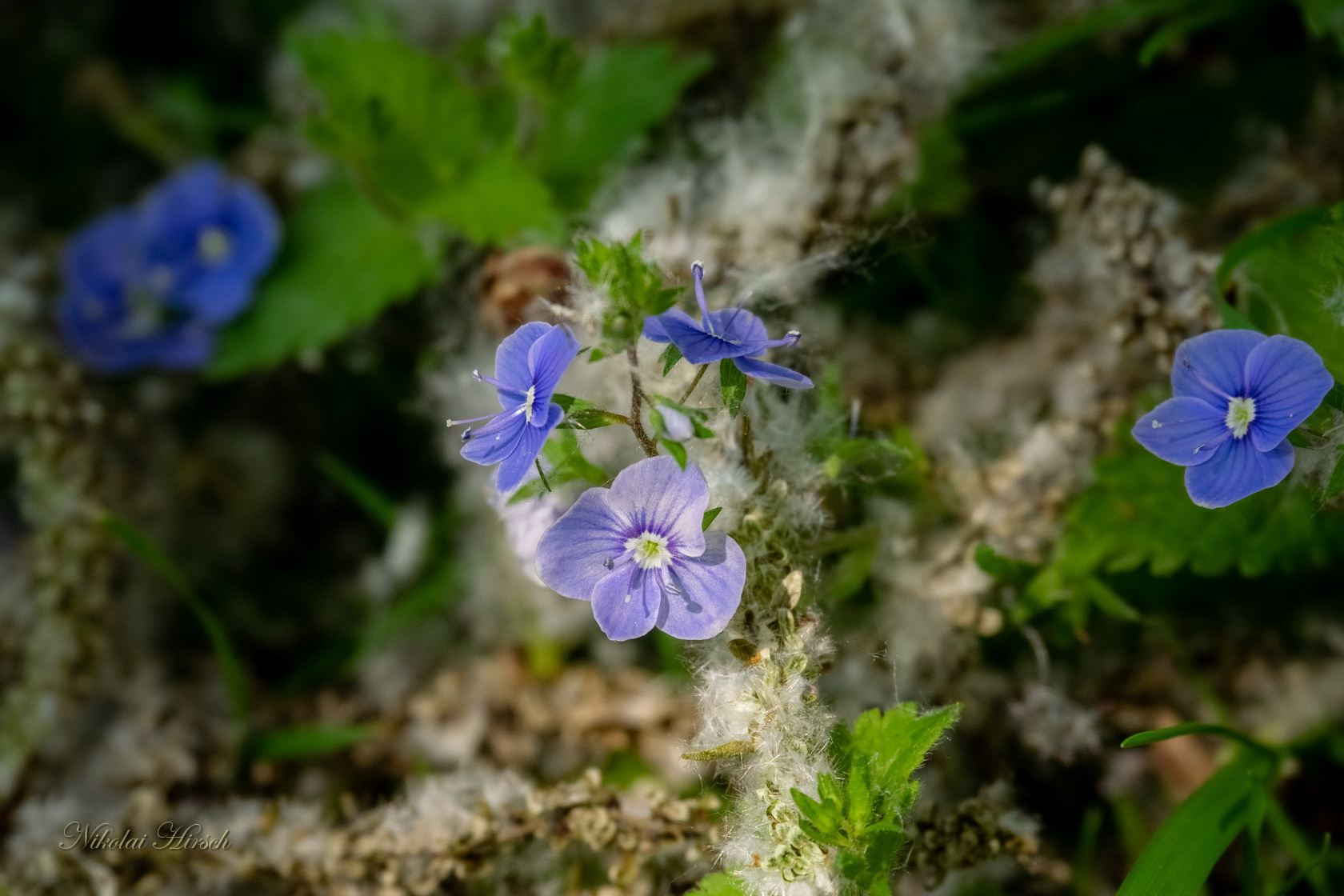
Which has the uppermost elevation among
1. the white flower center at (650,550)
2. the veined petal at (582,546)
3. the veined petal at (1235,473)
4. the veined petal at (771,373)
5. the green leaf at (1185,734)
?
the veined petal at (771,373)

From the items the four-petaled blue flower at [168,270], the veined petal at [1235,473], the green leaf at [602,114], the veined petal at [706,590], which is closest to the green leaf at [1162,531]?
the veined petal at [1235,473]

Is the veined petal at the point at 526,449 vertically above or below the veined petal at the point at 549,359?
below

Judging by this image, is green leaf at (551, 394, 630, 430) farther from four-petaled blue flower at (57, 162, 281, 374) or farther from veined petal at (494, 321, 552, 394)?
four-petaled blue flower at (57, 162, 281, 374)

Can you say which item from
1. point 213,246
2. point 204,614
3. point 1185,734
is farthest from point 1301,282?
point 213,246

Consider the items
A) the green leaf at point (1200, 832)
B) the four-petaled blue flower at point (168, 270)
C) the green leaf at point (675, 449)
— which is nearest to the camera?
the green leaf at point (675, 449)

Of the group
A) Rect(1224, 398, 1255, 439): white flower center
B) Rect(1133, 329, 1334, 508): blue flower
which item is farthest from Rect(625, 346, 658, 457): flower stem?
Rect(1224, 398, 1255, 439): white flower center

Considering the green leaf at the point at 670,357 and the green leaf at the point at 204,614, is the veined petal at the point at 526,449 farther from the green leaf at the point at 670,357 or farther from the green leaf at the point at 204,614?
the green leaf at the point at 204,614
